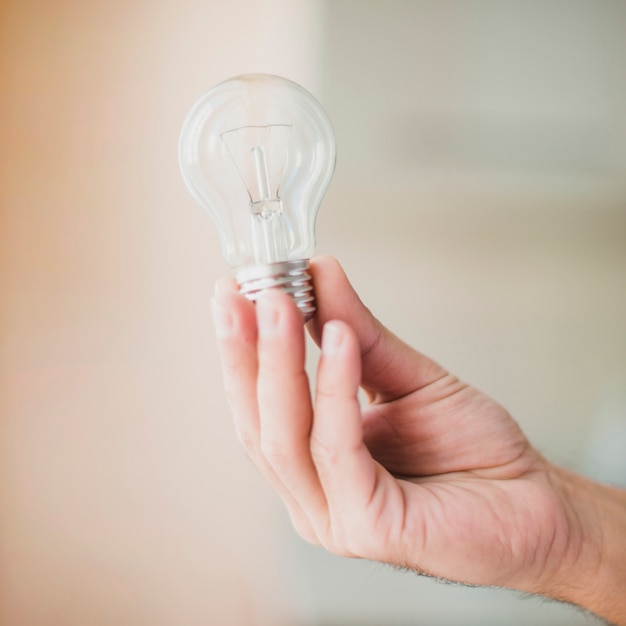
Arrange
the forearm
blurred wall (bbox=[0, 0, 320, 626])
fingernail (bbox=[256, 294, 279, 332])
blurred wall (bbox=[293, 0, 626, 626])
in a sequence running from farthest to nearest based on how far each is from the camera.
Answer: blurred wall (bbox=[293, 0, 626, 626])
blurred wall (bbox=[0, 0, 320, 626])
the forearm
fingernail (bbox=[256, 294, 279, 332])

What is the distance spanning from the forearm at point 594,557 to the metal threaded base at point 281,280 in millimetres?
374

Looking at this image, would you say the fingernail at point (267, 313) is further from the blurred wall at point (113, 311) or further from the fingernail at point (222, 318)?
the blurred wall at point (113, 311)

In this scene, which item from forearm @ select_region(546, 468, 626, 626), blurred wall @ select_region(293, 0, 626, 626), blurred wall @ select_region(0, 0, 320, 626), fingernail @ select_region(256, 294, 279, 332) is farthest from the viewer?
blurred wall @ select_region(293, 0, 626, 626)

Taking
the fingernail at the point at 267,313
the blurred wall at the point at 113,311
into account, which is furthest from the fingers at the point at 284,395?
the blurred wall at the point at 113,311

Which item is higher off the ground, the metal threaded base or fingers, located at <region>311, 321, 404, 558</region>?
the metal threaded base

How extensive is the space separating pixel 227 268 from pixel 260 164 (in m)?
0.44

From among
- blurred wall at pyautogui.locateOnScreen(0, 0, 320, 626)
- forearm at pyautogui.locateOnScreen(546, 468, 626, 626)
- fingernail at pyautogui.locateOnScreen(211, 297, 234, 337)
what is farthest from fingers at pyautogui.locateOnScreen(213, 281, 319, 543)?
blurred wall at pyautogui.locateOnScreen(0, 0, 320, 626)

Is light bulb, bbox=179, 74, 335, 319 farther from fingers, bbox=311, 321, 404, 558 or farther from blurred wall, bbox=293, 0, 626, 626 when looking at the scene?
blurred wall, bbox=293, 0, 626, 626

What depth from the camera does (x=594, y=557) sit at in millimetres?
590

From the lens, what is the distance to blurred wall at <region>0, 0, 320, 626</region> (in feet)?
2.84

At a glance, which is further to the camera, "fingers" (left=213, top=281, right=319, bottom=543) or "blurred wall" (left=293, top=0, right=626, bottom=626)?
"blurred wall" (left=293, top=0, right=626, bottom=626)

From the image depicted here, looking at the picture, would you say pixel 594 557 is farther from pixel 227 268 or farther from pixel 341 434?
pixel 227 268

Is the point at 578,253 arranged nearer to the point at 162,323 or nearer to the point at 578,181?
the point at 578,181

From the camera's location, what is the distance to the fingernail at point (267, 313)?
0.39m
